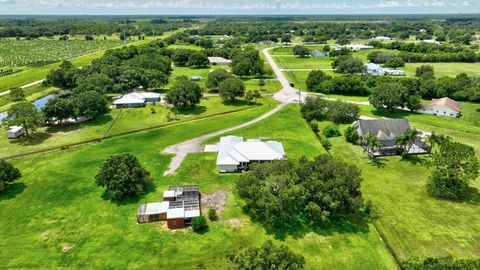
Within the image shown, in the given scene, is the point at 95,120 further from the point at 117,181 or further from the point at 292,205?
the point at 292,205

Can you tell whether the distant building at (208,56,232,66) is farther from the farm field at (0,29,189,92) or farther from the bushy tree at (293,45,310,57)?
the farm field at (0,29,189,92)

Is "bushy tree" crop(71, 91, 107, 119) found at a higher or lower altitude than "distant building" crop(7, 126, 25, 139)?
higher

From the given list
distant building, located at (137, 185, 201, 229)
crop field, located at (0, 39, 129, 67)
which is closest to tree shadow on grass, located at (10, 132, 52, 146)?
distant building, located at (137, 185, 201, 229)

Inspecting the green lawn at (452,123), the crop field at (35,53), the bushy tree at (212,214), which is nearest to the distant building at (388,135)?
the green lawn at (452,123)

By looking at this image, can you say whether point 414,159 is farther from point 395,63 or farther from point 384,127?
point 395,63

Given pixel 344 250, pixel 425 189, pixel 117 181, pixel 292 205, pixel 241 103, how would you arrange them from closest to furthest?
pixel 344 250, pixel 292 205, pixel 117 181, pixel 425 189, pixel 241 103

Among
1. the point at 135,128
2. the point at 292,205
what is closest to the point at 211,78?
the point at 135,128
